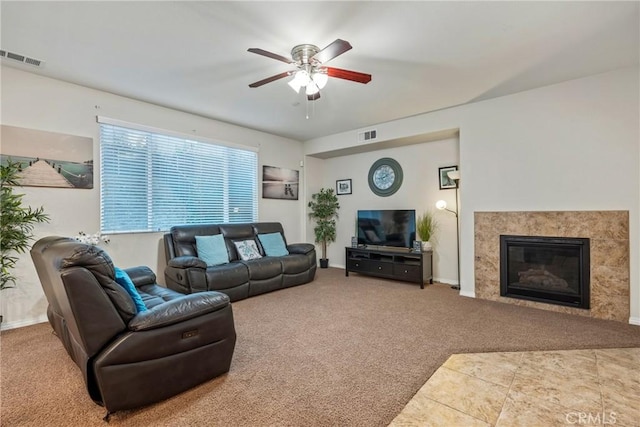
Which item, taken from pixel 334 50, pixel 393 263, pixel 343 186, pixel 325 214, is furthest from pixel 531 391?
pixel 343 186

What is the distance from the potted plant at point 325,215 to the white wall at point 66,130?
2.72 metres

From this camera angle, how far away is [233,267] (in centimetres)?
391

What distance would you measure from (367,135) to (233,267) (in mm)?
3138

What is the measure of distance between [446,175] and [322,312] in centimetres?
302

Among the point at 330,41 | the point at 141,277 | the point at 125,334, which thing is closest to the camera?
the point at 125,334

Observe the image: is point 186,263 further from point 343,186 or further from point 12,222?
point 343,186

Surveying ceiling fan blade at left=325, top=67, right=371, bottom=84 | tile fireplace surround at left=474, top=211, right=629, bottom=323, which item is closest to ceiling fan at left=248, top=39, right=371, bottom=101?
ceiling fan blade at left=325, top=67, right=371, bottom=84

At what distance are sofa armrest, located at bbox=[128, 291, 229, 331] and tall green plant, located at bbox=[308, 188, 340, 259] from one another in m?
4.19

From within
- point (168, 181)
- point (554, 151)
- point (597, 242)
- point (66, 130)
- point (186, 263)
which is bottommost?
point (186, 263)

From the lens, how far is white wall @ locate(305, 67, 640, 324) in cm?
308

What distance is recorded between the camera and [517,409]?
1731 mm

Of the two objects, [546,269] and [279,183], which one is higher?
[279,183]

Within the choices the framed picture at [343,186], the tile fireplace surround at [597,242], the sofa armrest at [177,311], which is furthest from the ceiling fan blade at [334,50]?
the framed picture at [343,186]

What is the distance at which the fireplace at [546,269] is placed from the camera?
11.0 feet
